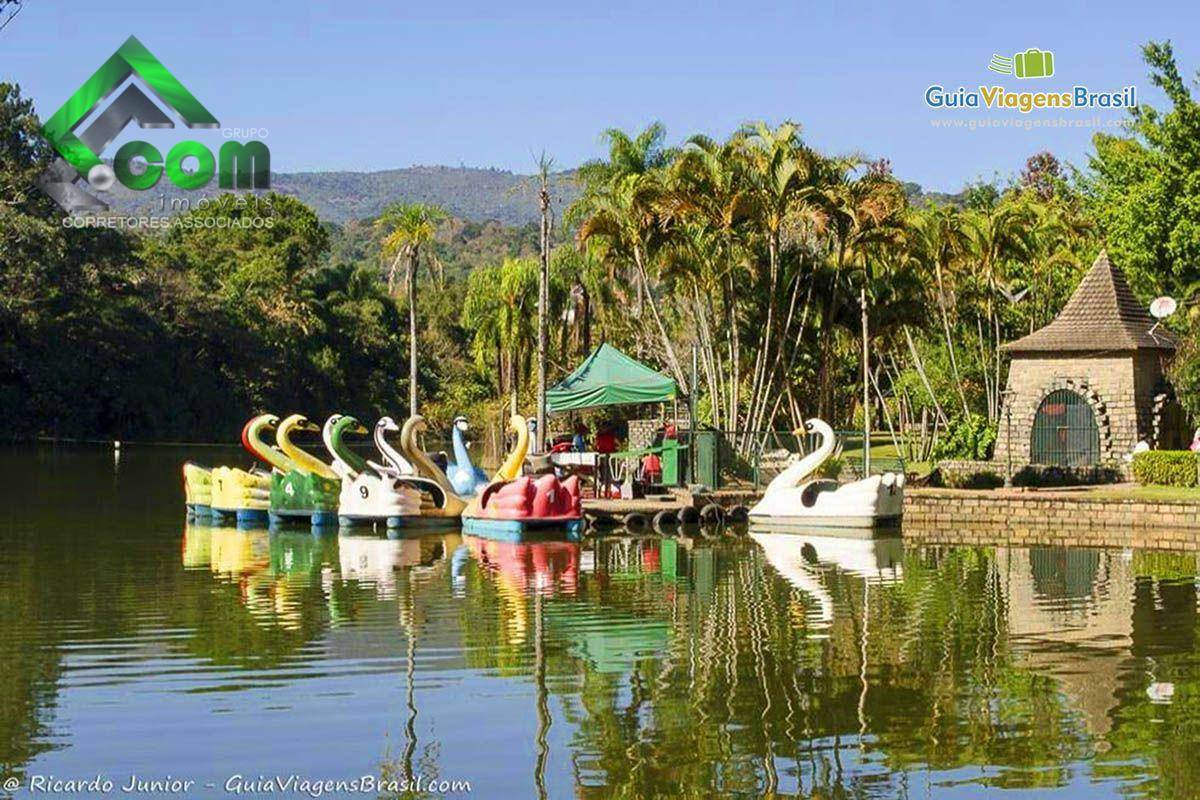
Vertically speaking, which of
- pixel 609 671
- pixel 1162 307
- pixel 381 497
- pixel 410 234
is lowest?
pixel 609 671

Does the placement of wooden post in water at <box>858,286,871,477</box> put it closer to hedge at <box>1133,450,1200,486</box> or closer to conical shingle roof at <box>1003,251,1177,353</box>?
conical shingle roof at <box>1003,251,1177,353</box>

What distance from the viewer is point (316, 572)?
26.2 meters

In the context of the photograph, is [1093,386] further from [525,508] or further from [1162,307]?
[525,508]

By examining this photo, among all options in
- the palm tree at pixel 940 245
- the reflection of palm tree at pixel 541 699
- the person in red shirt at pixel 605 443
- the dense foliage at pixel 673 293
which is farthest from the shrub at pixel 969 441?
the reflection of palm tree at pixel 541 699

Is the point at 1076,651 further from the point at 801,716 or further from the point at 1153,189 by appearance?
the point at 1153,189

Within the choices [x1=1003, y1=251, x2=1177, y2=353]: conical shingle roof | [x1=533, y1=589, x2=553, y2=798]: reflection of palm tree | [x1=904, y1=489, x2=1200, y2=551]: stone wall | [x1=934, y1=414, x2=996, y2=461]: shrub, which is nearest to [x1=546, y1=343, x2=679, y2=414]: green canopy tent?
[x1=904, y1=489, x2=1200, y2=551]: stone wall

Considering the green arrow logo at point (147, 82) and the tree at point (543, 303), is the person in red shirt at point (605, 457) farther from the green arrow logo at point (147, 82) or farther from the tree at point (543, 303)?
the green arrow logo at point (147, 82)

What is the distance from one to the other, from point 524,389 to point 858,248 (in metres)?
20.5

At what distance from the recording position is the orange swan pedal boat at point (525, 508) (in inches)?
1233

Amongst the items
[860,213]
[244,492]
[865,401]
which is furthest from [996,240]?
[244,492]

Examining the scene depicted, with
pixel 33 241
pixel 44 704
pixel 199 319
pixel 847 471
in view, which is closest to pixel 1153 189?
pixel 847 471

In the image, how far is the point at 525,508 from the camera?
3138cm

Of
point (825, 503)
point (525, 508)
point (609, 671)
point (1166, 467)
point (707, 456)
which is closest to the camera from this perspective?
point (609, 671)
